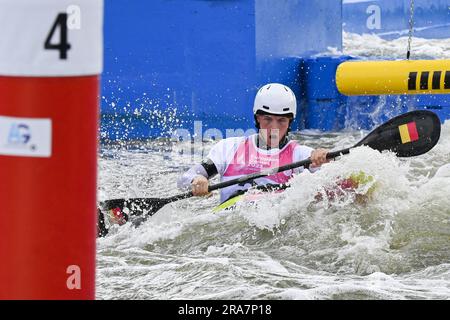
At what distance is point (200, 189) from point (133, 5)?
4284 mm

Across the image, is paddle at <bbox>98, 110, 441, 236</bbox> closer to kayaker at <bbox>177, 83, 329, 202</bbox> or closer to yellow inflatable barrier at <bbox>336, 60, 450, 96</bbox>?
kayaker at <bbox>177, 83, 329, 202</bbox>

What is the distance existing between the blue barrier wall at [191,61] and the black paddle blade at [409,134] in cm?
336

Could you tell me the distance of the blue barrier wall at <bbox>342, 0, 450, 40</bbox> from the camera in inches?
601

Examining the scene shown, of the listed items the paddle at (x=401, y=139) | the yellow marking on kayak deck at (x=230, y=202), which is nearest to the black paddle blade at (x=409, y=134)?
the paddle at (x=401, y=139)

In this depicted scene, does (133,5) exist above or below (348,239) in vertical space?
above

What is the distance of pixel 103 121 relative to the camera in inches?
385

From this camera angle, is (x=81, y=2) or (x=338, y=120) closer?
(x=81, y=2)

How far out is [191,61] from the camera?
30.7ft

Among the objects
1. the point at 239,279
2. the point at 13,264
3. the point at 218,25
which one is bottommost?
the point at 239,279

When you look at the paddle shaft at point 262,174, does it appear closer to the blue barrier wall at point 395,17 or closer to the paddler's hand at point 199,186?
the paddler's hand at point 199,186

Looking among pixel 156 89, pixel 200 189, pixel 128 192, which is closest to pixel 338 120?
pixel 156 89

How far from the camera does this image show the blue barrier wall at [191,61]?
29.8 feet

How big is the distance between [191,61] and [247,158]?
3.35m

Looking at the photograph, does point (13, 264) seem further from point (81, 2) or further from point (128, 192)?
point (128, 192)
